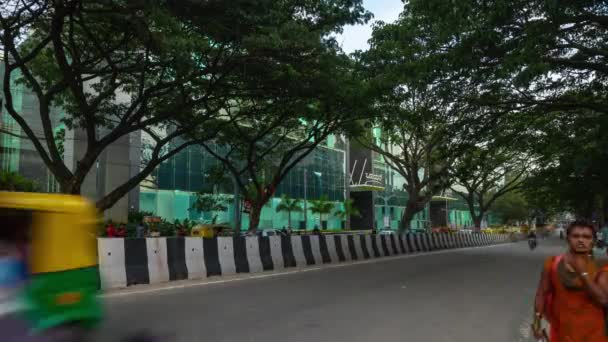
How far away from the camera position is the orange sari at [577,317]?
3.54 metres

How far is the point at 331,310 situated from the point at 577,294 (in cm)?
493

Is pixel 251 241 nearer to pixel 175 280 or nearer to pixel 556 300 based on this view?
pixel 175 280

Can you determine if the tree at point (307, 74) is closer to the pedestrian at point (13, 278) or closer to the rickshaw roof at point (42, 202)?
the rickshaw roof at point (42, 202)

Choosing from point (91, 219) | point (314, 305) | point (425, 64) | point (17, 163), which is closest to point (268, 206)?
point (17, 163)

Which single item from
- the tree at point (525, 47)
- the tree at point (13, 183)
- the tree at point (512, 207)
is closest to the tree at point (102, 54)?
the tree at point (525, 47)

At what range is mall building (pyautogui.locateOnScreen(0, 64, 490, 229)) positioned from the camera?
2744cm

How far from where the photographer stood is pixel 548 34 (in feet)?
37.7

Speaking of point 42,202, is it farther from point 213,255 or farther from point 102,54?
point 102,54

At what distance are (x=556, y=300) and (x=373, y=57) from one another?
39.5 ft

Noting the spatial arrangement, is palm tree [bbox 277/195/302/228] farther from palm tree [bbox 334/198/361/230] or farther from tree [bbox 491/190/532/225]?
tree [bbox 491/190/532/225]

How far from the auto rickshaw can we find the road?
2049 millimetres

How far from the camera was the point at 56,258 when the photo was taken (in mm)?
4035

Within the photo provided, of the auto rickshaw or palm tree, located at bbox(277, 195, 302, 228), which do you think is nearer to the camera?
the auto rickshaw

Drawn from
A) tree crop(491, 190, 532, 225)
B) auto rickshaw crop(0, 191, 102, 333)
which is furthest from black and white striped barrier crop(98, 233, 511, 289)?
tree crop(491, 190, 532, 225)
